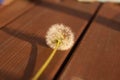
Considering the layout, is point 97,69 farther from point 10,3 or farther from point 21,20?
point 10,3

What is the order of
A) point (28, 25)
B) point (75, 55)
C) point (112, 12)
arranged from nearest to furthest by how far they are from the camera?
point (75, 55), point (28, 25), point (112, 12)

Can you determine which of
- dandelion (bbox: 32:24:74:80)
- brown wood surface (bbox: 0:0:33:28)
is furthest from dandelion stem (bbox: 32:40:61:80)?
brown wood surface (bbox: 0:0:33:28)

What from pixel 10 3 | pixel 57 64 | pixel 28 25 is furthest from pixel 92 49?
pixel 10 3

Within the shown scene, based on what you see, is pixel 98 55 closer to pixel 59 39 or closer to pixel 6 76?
pixel 59 39

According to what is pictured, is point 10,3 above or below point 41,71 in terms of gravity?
below

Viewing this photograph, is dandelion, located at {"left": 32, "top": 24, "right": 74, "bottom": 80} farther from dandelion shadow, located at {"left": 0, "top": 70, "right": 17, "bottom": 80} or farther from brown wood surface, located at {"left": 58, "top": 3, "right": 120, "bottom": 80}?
dandelion shadow, located at {"left": 0, "top": 70, "right": 17, "bottom": 80}

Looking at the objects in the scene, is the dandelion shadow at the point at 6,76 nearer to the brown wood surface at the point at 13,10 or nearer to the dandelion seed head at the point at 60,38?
A: the dandelion seed head at the point at 60,38

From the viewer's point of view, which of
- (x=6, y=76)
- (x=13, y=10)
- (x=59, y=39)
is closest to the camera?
(x=6, y=76)

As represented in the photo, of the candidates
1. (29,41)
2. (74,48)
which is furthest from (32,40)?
(74,48)

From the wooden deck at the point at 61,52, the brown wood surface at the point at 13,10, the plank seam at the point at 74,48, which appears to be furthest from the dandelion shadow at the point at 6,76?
the brown wood surface at the point at 13,10
